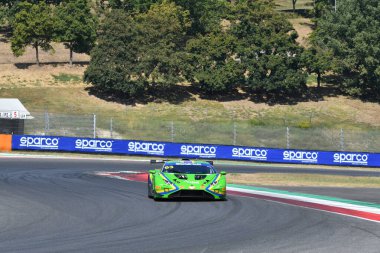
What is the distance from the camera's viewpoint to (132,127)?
55625 mm

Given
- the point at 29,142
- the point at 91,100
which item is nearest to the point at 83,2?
the point at 91,100

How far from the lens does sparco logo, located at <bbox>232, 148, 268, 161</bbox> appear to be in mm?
50719

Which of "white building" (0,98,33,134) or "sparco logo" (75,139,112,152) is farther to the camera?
"white building" (0,98,33,134)

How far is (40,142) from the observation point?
48906 mm

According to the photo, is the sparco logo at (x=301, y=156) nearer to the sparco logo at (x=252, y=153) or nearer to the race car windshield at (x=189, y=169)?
the sparco logo at (x=252, y=153)

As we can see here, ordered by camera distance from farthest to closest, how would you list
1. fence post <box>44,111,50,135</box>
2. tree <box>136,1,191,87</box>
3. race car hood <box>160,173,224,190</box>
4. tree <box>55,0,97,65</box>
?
1. tree <box>55,0,97,65</box>
2. tree <box>136,1,191,87</box>
3. fence post <box>44,111,50,135</box>
4. race car hood <box>160,173,224,190</box>

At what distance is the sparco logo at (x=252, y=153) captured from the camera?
1997 inches

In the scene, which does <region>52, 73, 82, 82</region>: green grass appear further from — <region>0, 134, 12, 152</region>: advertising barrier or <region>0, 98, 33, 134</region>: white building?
<region>0, 134, 12, 152</region>: advertising barrier

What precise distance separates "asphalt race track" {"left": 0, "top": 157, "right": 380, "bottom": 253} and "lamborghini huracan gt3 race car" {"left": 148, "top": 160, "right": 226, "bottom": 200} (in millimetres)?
335

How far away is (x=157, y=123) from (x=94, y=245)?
1720 inches

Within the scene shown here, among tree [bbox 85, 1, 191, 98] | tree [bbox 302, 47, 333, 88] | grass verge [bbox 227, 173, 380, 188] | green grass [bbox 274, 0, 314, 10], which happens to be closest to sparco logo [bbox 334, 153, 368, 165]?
grass verge [bbox 227, 173, 380, 188]

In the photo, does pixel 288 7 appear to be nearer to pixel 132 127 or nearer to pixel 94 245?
pixel 132 127

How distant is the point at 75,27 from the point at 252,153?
41.9 metres

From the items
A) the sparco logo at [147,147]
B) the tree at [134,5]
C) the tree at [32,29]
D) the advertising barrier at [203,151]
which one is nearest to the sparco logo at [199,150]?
the advertising barrier at [203,151]
